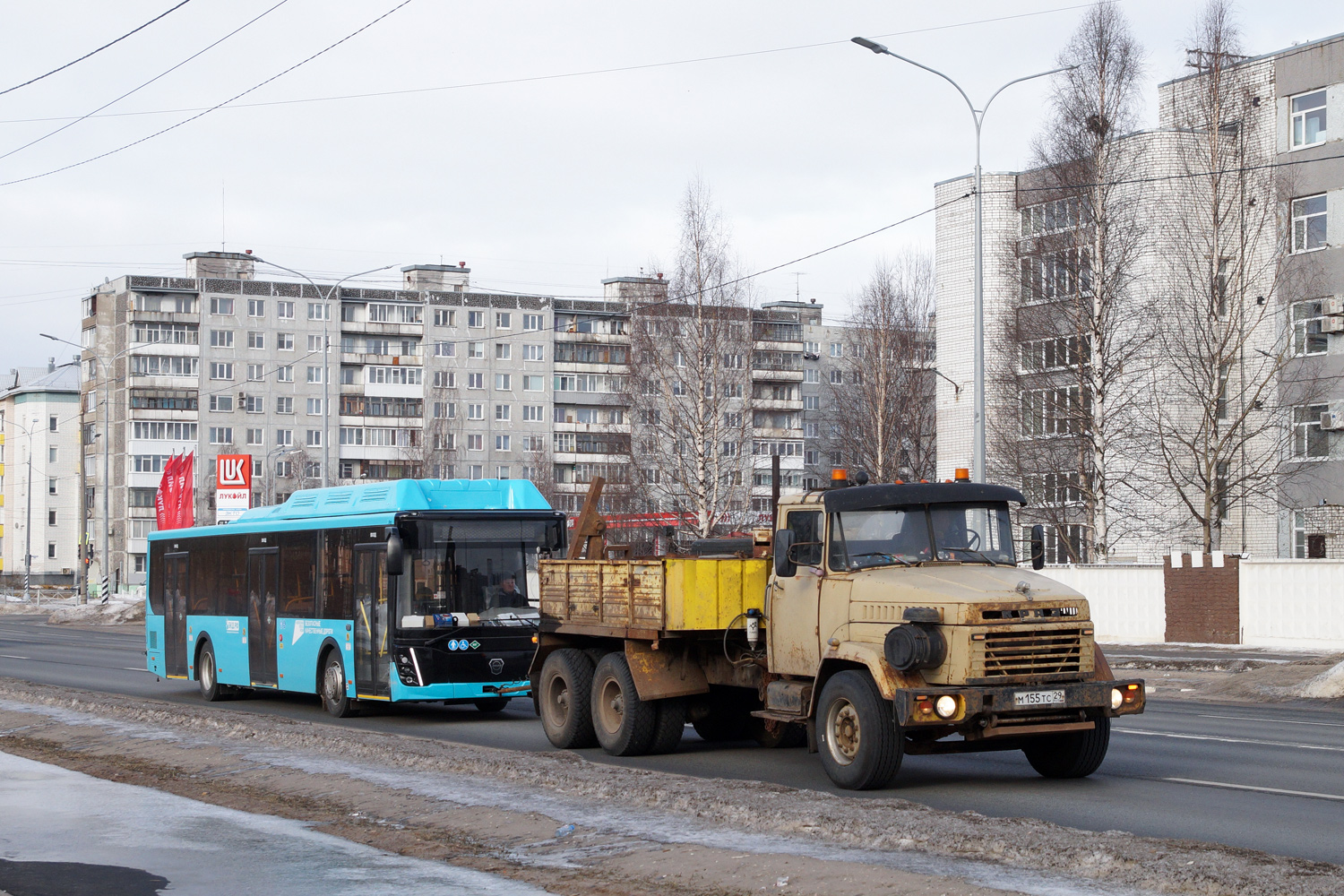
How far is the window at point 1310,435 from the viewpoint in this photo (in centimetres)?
4278

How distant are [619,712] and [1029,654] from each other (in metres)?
4.62

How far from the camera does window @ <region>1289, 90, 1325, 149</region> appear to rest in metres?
43.3

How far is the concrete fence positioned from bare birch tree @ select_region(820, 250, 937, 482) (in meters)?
27.4

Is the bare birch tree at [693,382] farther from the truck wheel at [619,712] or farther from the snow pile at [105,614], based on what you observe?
the truck wheel at [619,712]

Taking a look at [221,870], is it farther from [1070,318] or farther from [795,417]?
[795,417]

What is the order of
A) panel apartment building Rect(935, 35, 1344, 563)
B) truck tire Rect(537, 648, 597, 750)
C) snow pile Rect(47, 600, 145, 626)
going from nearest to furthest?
1. truck tire Rect(537, 648, 597, 750)
2. panel apartment building Rect(935, 35, 1344, 563)
3. snow pile Rect(47, 600, 145, 626)

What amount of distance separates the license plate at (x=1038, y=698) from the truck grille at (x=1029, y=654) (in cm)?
14

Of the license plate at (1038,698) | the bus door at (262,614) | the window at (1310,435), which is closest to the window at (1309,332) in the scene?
the window at (1310,435)

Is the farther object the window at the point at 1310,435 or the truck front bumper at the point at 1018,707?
the window at the point at 1310,435

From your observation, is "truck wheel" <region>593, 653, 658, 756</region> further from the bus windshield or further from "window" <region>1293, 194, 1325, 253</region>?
"window" <region>1293, 194, 1325, 253</region>

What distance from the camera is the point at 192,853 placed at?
9148mm

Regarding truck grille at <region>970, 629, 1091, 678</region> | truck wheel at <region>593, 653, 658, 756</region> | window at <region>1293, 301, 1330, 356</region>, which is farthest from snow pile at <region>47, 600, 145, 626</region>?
truck grille at <region>970, 629, 1091, 678</region>

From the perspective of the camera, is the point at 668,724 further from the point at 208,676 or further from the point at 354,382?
the point at 354,382

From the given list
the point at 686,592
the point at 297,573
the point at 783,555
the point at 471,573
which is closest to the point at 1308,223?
the point at 471,573
